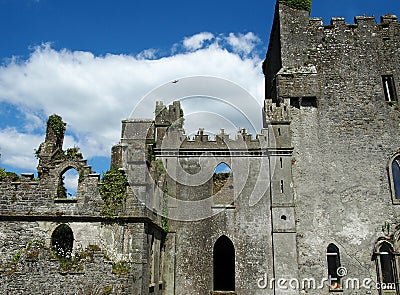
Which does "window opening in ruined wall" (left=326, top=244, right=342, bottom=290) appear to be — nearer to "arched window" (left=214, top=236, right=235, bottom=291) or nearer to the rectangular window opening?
"arched window" (left=214, top=236, right=235, bottom=291)

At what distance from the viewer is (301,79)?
61.7ft

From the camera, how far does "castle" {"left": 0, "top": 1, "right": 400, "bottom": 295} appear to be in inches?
536

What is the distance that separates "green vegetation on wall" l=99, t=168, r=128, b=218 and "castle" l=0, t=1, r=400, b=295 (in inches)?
1.6

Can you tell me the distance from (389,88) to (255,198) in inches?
375

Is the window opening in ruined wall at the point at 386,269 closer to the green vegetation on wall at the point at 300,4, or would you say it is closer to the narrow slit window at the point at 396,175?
the narrow slit window at the point at 396,175

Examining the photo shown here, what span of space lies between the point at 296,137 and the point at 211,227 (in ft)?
20.4

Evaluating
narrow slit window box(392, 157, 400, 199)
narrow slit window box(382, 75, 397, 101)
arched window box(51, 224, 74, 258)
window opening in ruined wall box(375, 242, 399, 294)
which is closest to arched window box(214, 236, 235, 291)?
window opening in ruined wall box(375, 242, 399, 294)

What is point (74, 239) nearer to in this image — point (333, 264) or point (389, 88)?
point (333, 264)

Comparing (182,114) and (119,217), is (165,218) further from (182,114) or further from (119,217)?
(182,114)

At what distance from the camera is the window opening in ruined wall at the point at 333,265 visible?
16109 mm

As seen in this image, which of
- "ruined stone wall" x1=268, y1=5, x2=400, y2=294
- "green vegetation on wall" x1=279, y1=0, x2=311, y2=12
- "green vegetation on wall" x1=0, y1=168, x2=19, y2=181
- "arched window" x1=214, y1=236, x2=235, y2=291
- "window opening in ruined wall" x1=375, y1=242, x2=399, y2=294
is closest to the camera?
"green vegetation on wall" x1=0, y1=168, x2=19, y2=181

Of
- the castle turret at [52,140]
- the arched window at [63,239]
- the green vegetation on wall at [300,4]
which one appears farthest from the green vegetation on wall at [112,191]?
the green vegetation on wall at [300,4]

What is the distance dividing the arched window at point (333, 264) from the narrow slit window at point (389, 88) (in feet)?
27.9

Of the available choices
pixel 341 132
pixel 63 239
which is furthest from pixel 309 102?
pixel 63 239
